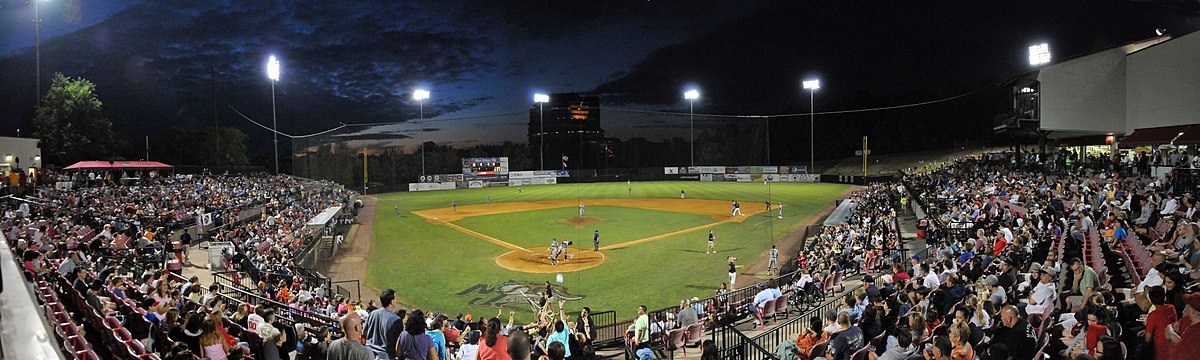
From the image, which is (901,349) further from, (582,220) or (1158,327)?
(582,220)

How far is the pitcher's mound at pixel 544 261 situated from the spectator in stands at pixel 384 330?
20.1m

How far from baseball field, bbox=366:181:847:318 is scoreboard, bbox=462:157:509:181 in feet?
5.95

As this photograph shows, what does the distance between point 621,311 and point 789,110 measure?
52.8 metres

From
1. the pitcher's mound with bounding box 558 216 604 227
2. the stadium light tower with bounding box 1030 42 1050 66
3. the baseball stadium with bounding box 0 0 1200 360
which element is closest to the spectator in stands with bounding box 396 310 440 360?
the baseball stadium with bounding box 0 0 1200 360

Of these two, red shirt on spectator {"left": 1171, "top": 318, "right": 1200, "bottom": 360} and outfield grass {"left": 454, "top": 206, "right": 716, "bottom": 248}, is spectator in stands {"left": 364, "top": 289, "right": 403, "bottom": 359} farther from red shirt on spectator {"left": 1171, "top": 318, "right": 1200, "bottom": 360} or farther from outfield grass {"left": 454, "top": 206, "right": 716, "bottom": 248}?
outfield grass {"left": 454, "top": 206, "right": 716, "bottom": 248}

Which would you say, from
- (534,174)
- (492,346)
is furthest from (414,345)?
(534,174)

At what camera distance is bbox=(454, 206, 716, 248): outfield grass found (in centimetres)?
3347

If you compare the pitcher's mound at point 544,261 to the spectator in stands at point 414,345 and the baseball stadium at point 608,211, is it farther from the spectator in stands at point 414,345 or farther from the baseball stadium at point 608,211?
the spectator in stands at point 414,345

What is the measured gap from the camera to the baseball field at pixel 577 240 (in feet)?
73.1

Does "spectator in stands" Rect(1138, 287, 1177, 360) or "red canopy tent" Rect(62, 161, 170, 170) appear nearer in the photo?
"spectator in stands" Rect(1138, 287, 1177, 360)

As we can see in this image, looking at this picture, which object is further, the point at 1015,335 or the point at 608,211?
the point at 608,211

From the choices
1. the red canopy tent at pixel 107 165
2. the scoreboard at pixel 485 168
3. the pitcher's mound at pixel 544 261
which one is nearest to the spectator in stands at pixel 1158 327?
the pitcher's mound at pixel 544 261

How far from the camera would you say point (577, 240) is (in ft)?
106

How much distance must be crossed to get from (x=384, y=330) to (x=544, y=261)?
880 inches
